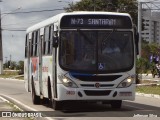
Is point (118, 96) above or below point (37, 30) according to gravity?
below

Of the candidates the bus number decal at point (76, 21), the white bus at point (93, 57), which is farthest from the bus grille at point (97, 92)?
the bus number decal at point (76, 21)

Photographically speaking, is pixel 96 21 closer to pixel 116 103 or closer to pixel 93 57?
pixel 93 57

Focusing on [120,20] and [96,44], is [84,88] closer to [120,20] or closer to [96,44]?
[96,44]

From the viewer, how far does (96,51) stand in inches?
677

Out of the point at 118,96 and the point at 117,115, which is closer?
the point at 117,115

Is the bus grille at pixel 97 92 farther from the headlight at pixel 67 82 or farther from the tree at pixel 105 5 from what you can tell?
the tree at pixel 105 5

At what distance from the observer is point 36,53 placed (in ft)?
70.9

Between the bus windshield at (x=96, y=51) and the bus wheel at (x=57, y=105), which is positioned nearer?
the bus windshield at (x=96, y=51)

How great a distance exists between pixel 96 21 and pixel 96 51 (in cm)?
104

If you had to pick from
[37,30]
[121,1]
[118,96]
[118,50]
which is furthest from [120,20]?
[121,1]

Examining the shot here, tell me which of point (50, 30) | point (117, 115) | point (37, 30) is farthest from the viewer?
point (37, 30)

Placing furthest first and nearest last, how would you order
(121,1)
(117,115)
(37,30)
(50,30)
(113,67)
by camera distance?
(121,1) → (37,30) → (50,30) → (113,67) → (117,115)

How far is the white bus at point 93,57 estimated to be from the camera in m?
17.0

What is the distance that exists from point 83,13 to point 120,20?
1226 mm
